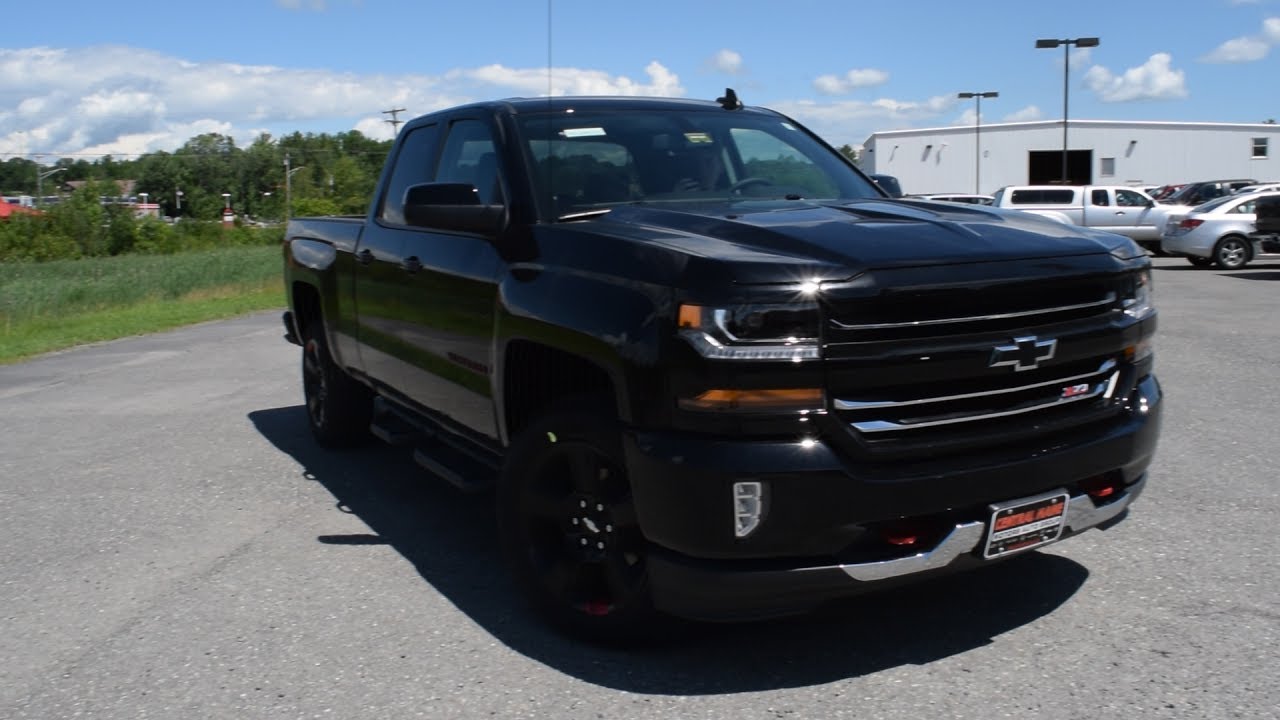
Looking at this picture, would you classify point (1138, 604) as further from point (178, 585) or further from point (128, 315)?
point (128, 315)

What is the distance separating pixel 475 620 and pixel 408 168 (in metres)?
2.58

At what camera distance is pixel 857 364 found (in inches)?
126

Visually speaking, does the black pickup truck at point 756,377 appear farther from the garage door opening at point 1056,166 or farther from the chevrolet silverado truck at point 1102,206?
the garage door opening at point 1056,166

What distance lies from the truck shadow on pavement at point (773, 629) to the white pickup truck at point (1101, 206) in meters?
26.1

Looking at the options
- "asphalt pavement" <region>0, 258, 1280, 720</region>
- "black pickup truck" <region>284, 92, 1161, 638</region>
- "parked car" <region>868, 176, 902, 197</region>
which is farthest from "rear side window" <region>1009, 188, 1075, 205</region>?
"black pickup truck" <region>284, 92, 1161, 638</region>

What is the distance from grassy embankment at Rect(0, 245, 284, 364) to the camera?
16.9m

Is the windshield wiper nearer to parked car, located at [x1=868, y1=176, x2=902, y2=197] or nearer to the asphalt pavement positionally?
the asphalt pavement

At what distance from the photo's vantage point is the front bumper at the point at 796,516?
318 cm

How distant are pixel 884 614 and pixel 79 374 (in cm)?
1025

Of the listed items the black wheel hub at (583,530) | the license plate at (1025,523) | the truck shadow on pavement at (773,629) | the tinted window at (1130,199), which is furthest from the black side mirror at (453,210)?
the tinted window at (1130,199)

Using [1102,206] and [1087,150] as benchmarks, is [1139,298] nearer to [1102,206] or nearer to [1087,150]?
[1102,206]

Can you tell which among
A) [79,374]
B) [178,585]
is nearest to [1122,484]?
[178,585]

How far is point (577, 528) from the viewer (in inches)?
152

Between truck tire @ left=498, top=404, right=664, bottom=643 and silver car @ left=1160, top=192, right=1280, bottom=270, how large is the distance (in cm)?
2271
